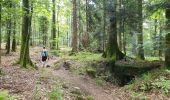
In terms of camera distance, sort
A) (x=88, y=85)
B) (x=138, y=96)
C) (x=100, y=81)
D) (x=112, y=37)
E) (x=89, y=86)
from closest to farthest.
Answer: (x=138, y=96) < (x=89, y=86) < (x=88, y=85) < (x=100, y=81) < (x=112, y=37)

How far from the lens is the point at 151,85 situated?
14.7m

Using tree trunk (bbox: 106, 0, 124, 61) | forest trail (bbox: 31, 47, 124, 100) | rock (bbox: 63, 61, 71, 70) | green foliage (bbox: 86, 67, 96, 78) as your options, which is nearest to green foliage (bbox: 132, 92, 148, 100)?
forest trail (bbox: 31, 47, 124, 100)

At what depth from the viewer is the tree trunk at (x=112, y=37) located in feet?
68.8

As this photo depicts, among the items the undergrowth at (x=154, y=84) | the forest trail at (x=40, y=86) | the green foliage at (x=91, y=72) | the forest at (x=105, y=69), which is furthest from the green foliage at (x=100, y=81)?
the undergrowth at (x=154, y=84)

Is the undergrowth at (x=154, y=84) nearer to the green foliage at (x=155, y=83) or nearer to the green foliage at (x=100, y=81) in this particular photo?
the green foliage at (x=155, y=83)

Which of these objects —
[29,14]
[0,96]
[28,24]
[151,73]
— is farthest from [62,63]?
[0,96]

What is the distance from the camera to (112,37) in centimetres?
2167

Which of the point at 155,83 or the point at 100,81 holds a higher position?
the point at 155,83

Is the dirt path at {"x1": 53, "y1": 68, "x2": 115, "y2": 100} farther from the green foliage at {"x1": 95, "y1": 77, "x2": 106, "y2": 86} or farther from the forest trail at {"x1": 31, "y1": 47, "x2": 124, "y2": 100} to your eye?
the green foliage at {"x1": 95, "y1": 77, "x2": 106, "y2": 86}

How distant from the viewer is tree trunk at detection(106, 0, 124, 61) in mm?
20984

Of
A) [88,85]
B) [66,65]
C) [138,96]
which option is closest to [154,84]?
[138,96]

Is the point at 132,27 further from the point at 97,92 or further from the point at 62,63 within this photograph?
the point at 97,92

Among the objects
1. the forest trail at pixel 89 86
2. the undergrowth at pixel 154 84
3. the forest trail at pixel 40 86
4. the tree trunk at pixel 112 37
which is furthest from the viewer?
the tree trunk at pixel 112 37

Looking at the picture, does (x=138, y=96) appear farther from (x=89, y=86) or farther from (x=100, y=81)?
(x=100, y=81)
